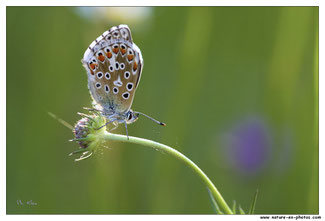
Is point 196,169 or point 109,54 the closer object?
point 196,169

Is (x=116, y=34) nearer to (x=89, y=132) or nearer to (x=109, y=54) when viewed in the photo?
(x=109, y=54)

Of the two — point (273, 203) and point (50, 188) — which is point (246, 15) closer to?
point (273, 203)

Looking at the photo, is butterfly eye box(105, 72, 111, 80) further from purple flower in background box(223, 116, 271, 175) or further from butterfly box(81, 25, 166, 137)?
purple flower in background box(223, 116, 271, 175)

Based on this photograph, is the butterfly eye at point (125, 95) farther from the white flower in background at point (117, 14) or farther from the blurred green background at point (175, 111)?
the white flower in background at point (117, 14)

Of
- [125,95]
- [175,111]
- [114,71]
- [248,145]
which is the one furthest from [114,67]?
[248,145]

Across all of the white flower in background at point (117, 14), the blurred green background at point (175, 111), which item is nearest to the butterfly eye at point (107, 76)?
the blurred green background at point (175, 111)

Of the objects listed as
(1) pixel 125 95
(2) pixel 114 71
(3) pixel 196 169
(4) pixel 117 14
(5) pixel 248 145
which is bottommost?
(5) pixel 248 145

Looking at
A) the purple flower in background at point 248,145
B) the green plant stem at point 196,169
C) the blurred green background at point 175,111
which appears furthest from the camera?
the purple flower in background at point 248,145
